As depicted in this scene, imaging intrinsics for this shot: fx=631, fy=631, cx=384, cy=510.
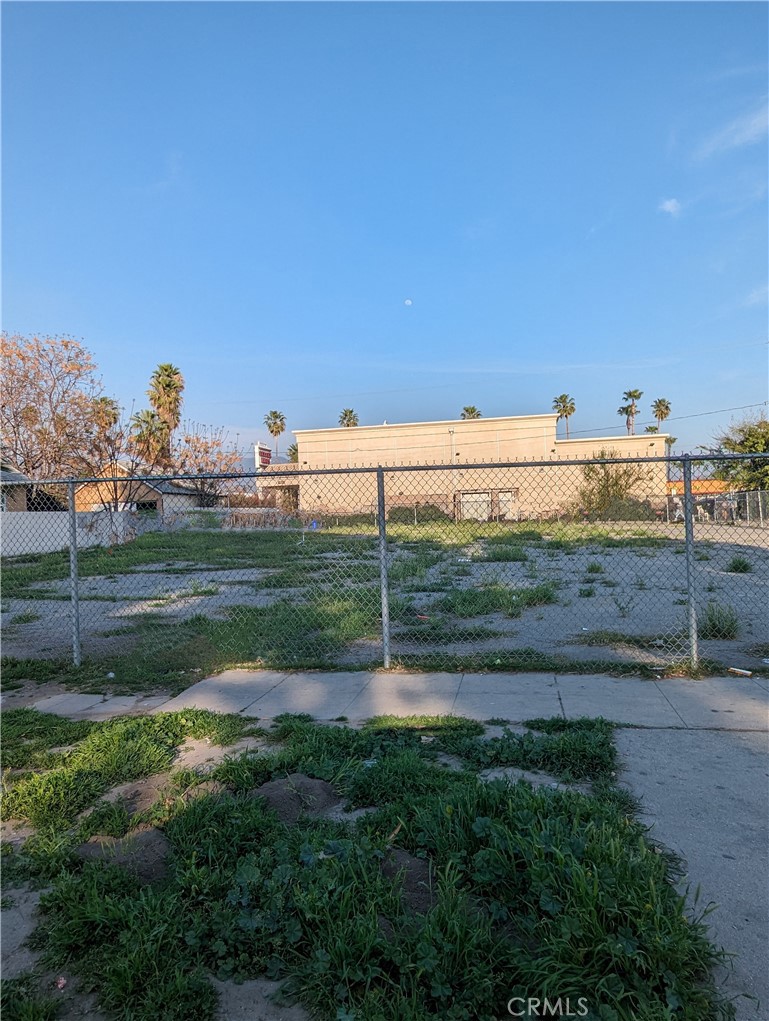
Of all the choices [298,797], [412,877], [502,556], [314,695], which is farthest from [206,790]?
[502,556]

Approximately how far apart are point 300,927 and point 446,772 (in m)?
1.53

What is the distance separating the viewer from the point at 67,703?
583 cm

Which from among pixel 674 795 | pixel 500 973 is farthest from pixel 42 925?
pixel 674 795

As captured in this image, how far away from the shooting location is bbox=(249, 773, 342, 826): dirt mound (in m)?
3.36

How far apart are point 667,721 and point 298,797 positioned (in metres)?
2.85

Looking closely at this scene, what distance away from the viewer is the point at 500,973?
2127 millimetres

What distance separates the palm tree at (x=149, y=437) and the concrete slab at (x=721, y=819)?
113ft

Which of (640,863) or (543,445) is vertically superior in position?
(543,445)

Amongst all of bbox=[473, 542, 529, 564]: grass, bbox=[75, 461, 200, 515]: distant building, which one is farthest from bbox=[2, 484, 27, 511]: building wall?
bbox=[473, 542, 529, 564]: grass

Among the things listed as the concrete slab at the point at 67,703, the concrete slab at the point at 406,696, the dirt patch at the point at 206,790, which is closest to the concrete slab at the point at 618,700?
the concrete slab at the point at 406,696

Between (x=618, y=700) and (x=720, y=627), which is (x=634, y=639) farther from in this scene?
(x=618, y=700)

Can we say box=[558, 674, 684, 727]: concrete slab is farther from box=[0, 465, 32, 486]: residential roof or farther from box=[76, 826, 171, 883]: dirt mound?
box=[0, 465, 32, 486]: residential roof

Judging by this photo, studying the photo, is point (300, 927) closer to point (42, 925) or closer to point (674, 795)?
point (42, 925)

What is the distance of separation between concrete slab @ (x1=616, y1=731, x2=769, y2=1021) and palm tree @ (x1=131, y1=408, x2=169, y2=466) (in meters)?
34.6
